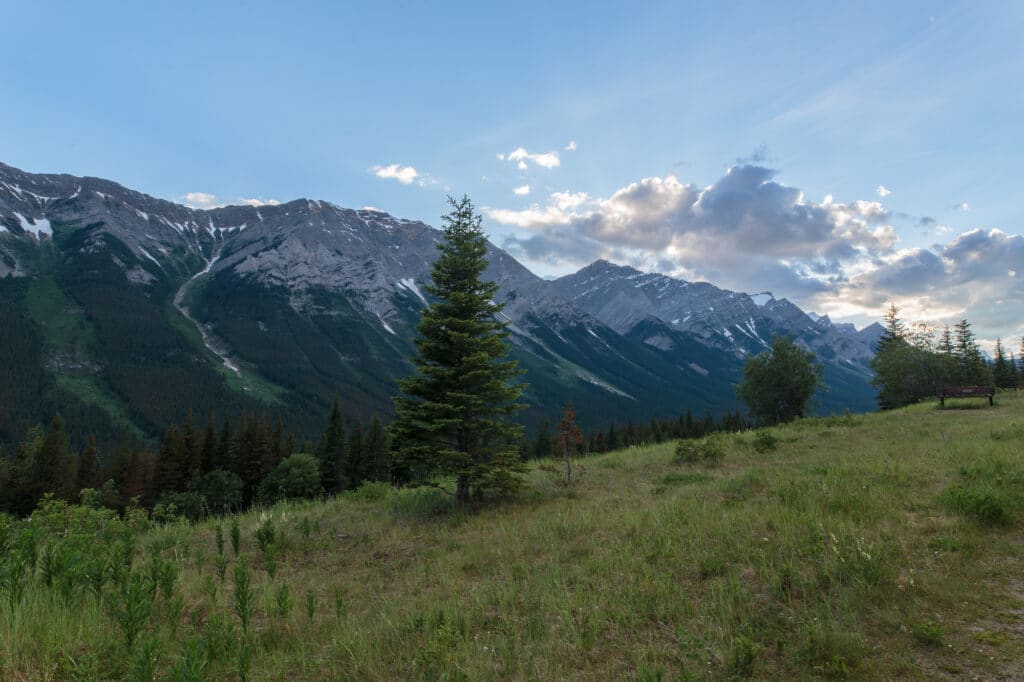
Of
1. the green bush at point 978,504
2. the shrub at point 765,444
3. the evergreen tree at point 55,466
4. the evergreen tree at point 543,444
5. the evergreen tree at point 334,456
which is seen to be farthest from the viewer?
the evergreen tree at point 543,444

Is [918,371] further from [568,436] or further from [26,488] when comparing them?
[26,488]

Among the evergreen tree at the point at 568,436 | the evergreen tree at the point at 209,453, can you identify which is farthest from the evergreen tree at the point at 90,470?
the evergreen tree at the point at 568,436

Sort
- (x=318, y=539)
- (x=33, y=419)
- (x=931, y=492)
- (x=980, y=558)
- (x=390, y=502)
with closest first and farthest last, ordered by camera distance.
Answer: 1. (x=980, y=558)
2. (x=931, y=492)
3. (x=318, y=539)
4. (x=390, y=502)
5. (x=33, y=419)

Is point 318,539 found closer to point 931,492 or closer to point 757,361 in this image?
point 931,492

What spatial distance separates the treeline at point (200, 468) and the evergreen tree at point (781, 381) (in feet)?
139

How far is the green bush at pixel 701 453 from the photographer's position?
17406 mm

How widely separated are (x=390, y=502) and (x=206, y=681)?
10.8 meters

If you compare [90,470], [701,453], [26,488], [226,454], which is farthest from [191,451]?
[701,453]

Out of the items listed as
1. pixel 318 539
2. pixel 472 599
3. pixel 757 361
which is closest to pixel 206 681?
pixel 472 599

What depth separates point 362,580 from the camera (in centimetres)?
916

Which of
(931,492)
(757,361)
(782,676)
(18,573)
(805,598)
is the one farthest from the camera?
(757,361)

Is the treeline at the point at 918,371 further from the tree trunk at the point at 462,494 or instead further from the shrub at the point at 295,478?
the shrub at the point at 295,478

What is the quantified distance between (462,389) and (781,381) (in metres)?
41.6

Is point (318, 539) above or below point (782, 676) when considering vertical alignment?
below
